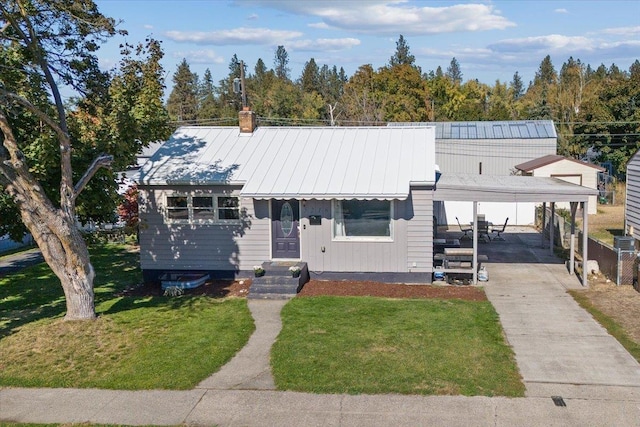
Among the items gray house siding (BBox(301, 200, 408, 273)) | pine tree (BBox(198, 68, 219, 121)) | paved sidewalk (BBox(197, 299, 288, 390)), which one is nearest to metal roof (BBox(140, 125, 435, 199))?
gray house siding (BBox(301, 200, 408, 273))

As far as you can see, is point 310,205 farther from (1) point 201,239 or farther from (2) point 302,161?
(1) point 201,239

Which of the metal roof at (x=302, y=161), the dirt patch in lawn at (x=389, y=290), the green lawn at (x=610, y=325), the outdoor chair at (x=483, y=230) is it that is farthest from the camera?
the outdoor chair at (x=483, y=230)

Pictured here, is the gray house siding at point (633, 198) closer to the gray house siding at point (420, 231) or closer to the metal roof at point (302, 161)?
the metal roof at point (302, 161)

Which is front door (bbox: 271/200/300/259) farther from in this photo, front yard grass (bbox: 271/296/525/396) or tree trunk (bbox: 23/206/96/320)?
tree trunk (bbox: 23/206/96/320)

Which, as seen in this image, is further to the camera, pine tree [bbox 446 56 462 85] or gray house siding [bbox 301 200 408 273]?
pine tree [bbox 446 56 462 85]

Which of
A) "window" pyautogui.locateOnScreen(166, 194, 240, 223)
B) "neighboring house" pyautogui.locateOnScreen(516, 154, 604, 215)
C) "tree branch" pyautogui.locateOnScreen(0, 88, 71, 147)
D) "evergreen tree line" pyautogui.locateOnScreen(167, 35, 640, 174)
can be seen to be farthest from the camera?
"evergreen tree line" pyautogui.locateOnScreen(167, 35, 640, 174)

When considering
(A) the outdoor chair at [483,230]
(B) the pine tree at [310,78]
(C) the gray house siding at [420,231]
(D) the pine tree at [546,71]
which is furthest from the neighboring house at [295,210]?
(D) the pine tree at [546,71]
